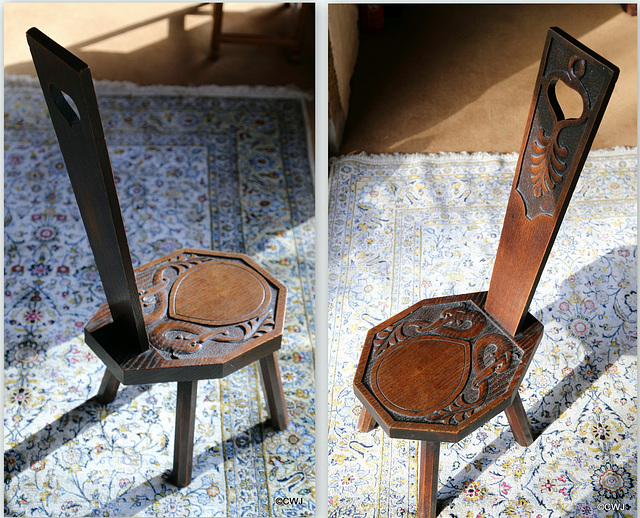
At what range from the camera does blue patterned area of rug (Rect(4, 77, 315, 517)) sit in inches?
63.4

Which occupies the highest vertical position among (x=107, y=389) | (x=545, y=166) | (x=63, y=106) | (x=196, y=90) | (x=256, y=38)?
(x=63, y=106)

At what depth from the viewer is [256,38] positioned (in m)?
2.94

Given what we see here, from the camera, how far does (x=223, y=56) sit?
3037 mm

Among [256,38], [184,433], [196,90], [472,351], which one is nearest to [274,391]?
[184,433]

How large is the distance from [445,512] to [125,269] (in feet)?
2.77

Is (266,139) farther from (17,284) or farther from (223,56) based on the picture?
(17,284)

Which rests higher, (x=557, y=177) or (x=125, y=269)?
(x=557, y=177)

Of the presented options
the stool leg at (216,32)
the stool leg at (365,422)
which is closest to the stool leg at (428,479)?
the stool leg at (365,422)

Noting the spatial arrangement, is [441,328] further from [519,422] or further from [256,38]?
[256,38]

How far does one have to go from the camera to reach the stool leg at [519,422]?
1.48m

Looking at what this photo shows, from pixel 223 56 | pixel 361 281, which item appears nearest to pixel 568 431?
pixel 361 281

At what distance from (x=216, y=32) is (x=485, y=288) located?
1845 mm

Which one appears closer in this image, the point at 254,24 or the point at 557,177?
the point at 557,177

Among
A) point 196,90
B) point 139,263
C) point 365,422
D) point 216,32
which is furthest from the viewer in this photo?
point 216,32
